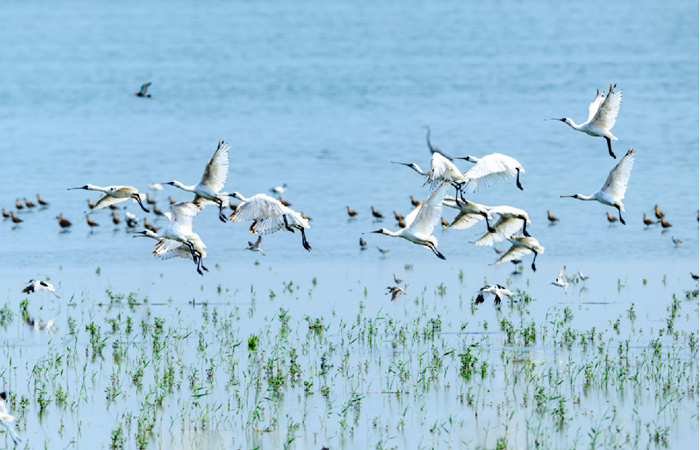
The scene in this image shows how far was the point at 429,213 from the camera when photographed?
42.1 feet

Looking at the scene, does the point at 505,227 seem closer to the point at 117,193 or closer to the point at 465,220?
the point at 465,220

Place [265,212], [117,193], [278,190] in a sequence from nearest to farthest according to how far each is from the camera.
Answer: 1. [265,212]
2. [117,193]
3. [278,190]

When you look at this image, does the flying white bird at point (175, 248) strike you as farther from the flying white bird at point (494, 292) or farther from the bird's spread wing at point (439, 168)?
the flying white bird at point (494, 292)

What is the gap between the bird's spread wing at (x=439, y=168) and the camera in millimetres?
12727

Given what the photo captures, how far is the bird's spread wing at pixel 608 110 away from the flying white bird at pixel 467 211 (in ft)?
6.60

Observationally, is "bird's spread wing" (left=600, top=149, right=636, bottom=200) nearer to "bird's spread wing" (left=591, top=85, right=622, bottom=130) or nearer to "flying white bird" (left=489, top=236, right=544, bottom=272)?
"bird's spread wing" (left=591, top=85, right=622, bottom=130)

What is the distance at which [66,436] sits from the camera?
35.7ft

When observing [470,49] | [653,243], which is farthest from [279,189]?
[470,49]

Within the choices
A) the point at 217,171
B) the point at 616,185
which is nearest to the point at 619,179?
the point at 616,185

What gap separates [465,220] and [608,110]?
7.94 feet

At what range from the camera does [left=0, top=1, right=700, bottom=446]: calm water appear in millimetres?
20500

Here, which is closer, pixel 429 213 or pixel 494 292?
pixel 429 213

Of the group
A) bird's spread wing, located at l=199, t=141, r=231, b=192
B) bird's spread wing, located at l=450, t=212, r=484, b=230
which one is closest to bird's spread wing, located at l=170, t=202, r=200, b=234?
bird's spread wing, located at l=199, t=141, r=231, b=192

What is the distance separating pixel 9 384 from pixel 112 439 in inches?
102
